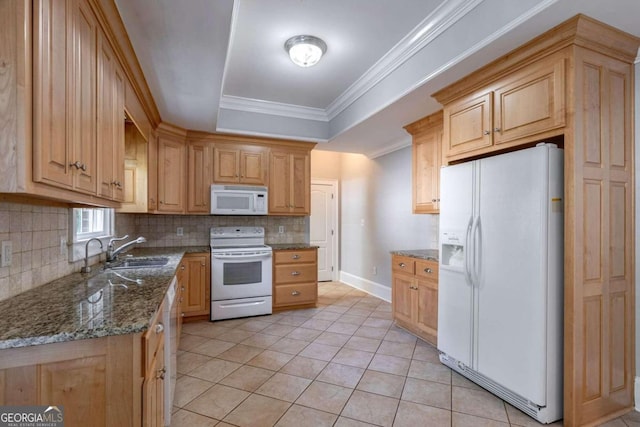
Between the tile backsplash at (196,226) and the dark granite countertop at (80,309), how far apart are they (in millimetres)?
1981

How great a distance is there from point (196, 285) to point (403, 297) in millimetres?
2432

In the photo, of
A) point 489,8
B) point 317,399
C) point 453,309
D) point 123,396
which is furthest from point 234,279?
point 489,8

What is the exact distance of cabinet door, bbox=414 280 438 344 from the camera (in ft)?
9.86

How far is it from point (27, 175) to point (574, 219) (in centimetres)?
258

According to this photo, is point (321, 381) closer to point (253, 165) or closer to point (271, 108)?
point (253, 165)

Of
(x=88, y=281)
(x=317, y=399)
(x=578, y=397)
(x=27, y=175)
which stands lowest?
(x=317, y=399)

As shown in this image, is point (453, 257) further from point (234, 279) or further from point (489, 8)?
point (234, 279)

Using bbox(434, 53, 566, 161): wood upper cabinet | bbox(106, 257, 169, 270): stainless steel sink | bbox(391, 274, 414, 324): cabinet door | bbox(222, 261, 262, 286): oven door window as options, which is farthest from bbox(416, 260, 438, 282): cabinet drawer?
bbox(106, 257, 169, 270): stainless steel sink

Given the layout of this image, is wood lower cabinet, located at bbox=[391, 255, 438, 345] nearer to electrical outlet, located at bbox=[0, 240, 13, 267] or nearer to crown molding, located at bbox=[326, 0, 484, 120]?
crown molding, located at bbox=[326, 0, 484, 120]

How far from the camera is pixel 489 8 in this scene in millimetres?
1950

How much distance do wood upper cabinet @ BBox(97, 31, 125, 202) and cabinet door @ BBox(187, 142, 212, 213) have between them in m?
1.96

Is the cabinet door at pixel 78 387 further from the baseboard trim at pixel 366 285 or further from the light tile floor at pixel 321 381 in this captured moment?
the baseboard trim at pixel 366 285

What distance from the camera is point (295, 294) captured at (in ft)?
13.9

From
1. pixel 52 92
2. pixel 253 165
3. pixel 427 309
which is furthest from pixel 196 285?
pixel 52 92
